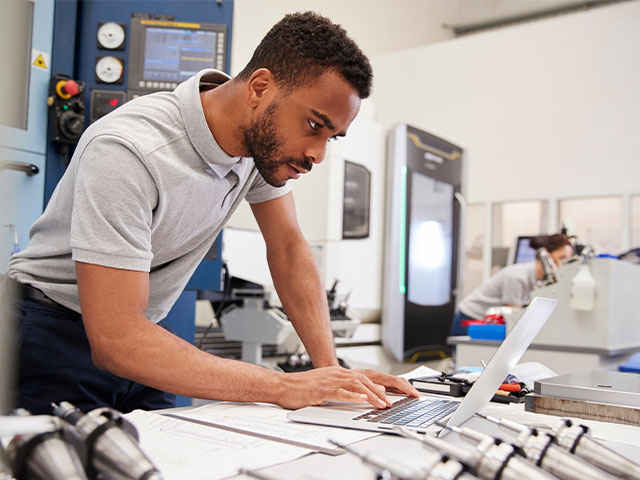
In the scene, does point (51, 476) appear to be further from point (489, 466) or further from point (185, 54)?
point (185, 54)

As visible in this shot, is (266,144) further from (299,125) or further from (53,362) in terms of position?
(53,362)

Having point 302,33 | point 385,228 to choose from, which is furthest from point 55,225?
point 385,228

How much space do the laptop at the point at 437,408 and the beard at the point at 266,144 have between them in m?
0.46

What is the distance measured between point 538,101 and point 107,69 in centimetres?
450

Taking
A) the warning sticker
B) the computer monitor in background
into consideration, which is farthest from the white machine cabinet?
the computer monitor in background

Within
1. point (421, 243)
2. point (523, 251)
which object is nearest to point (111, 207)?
point (421, 243)

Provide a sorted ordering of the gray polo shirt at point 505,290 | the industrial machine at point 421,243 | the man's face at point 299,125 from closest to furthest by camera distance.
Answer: the man's face at point 299,125, the industrial machine at point 421,243, the gray polo shirt at point 505,290

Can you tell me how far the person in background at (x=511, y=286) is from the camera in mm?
3943

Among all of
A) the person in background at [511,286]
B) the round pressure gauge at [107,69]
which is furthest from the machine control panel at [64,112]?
the person in background at [511,286]

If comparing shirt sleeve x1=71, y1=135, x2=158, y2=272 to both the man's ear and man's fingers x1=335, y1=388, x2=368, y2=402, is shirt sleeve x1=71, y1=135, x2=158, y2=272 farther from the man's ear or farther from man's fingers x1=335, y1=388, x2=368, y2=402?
man's fingers x1=335, y1=388, x2=368, y2=402

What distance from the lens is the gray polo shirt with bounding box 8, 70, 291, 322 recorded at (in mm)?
976

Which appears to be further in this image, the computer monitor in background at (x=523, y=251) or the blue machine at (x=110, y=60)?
the computer monitor in background at (x=523, y=251)

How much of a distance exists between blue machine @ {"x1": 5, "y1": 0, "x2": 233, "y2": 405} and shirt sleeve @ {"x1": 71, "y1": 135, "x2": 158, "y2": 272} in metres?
0.97

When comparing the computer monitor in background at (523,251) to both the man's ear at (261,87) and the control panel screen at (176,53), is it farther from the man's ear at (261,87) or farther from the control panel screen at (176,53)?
the man's ear at (261,87)
